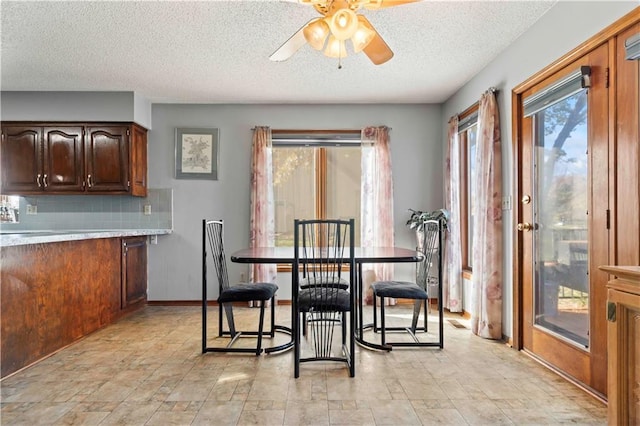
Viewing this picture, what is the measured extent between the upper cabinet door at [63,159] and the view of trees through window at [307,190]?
221 cm

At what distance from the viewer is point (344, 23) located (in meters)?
2.05

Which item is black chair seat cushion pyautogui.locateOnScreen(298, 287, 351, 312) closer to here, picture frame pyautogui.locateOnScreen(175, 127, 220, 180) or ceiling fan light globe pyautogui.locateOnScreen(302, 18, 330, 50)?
ceiling fan light globe pyautogui.locateOnScreen(302, 18, 330, 50)

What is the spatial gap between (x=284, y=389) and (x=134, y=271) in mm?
2877

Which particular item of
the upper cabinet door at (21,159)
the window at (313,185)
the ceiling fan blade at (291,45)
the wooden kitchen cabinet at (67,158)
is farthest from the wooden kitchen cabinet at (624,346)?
the upper cabinet door at (21,159)

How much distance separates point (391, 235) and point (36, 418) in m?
3.69

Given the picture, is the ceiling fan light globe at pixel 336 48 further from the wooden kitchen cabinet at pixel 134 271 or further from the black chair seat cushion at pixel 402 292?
the wooden kitchen cabinet at pixel 134 271

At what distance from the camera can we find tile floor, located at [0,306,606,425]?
2.15 metres

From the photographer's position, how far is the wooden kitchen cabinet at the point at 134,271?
173 inches

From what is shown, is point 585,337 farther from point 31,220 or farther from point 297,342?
point 31,220

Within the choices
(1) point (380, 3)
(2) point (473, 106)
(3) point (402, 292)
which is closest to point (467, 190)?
(2) point (473, 106)

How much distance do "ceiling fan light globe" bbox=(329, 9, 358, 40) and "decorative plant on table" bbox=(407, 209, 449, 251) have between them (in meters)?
2.87

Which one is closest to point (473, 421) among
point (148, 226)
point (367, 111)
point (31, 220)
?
point (367, 111)

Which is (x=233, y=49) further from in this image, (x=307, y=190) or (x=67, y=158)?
(x=67, y=158)

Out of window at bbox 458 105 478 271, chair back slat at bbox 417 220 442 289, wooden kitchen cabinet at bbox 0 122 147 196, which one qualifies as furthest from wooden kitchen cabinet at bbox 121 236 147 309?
window at bbox 458 105 478 271
